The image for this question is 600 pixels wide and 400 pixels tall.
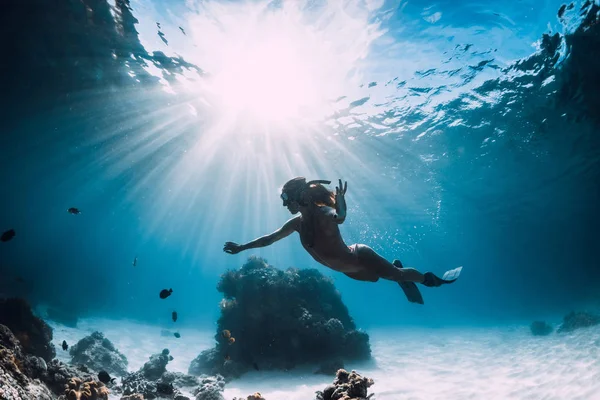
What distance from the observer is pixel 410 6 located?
1101cm

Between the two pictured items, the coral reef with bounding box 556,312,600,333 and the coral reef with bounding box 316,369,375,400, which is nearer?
the coral reef with bounding box 316,369,375,400

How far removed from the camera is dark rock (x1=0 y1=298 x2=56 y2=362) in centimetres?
831

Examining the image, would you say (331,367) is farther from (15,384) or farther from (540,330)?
(540,330)

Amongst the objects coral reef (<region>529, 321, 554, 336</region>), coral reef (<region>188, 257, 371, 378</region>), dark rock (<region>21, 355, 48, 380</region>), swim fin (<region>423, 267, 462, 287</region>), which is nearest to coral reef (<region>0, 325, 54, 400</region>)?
dark rock (<region>21, 355, 48, 380</region>)

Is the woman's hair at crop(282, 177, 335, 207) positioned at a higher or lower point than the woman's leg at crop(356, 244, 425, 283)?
higher

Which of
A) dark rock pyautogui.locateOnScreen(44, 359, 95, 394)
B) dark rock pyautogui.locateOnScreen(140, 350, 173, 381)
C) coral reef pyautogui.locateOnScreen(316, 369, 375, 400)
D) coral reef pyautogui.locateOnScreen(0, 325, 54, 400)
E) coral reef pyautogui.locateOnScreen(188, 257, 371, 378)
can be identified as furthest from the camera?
coral reef pyautogui.locateOnScreen(188, 257, 371, 378)

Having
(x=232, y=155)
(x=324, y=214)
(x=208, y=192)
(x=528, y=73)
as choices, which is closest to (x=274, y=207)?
(x=208, y=192)

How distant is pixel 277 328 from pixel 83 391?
685 cm

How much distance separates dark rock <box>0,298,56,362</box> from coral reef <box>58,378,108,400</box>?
4.23m

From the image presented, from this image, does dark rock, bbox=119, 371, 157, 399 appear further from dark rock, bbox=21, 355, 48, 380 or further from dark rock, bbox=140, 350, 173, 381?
dark rock, bbox=21, 355, 48, 380

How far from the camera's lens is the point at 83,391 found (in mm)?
5332

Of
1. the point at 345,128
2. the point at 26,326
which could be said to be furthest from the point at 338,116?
the point at 26,326

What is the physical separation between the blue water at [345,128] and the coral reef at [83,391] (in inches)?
497

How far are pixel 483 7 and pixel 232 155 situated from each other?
1975cm
